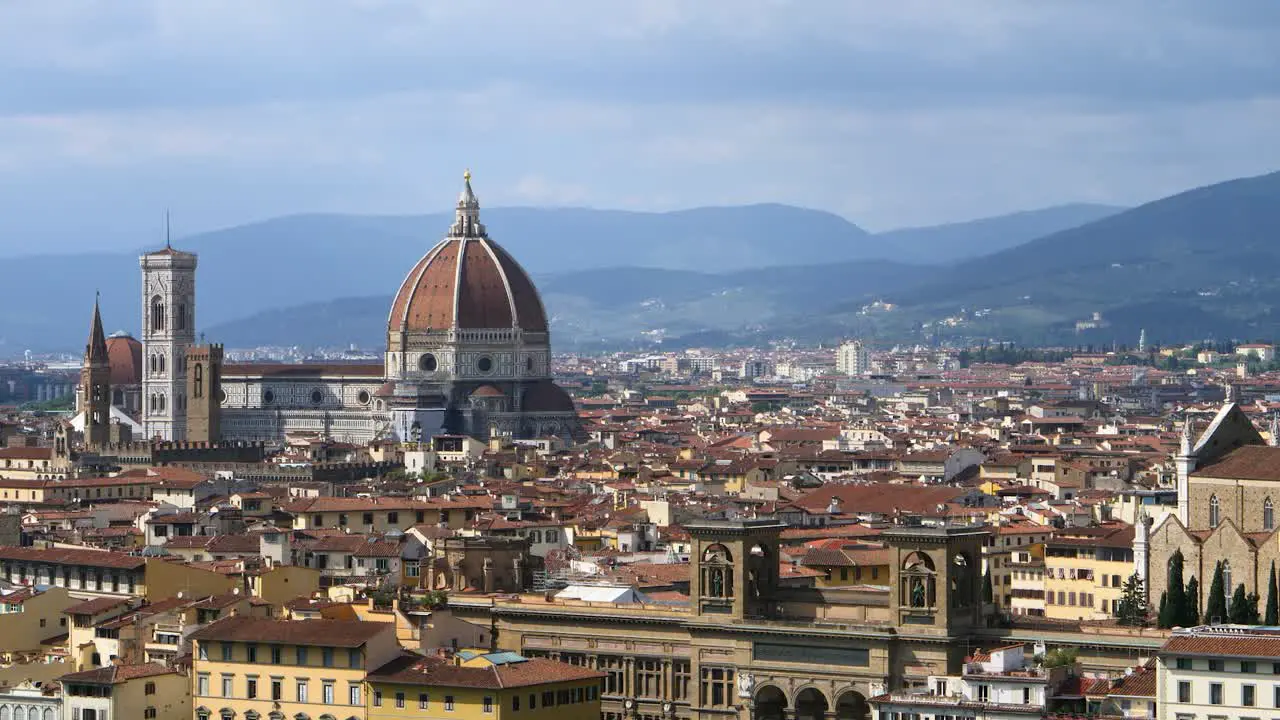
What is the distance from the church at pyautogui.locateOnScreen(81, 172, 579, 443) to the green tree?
102712mm

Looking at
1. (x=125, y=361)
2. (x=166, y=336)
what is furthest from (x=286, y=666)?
(x=125, y=361)

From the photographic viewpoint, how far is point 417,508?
84250 millimetres

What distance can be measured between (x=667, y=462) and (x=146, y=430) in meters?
57.9

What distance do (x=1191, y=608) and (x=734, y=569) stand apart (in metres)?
12.0

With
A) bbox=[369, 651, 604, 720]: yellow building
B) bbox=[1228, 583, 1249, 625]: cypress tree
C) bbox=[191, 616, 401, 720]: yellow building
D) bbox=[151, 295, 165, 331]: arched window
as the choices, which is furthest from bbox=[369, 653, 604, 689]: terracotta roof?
bbox=[151, 295, 165, 331]: arched window

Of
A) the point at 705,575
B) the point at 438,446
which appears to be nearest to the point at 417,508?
the point at 705,575

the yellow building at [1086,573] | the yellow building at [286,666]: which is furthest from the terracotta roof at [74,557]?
the yellow building at [1086,573]

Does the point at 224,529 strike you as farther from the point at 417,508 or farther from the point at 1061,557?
the point at 1061,557

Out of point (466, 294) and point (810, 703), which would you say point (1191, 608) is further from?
point (466, 294)

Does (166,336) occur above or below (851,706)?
above

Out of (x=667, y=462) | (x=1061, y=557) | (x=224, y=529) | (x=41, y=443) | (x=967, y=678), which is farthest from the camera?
(x=41, y=443)

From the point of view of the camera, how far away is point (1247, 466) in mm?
71062

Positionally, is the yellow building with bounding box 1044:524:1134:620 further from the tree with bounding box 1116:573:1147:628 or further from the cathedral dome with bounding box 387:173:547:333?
the cathedral dome with bounding box 387:173:547:333

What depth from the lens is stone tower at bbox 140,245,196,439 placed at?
174625mm
